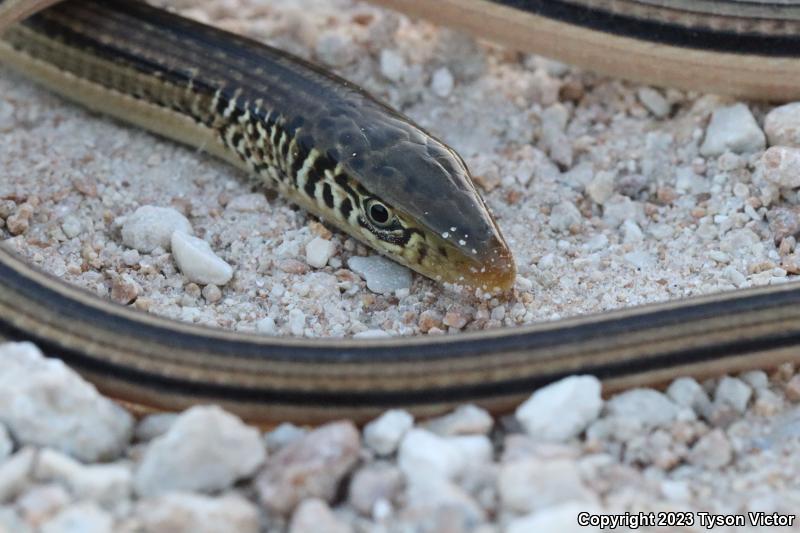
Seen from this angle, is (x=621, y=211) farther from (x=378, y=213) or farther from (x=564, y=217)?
(x=378, y=213)

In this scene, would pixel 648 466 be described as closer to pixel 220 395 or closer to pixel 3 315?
pixel 220 395

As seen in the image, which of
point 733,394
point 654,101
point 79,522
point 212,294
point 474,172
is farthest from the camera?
point 654,101

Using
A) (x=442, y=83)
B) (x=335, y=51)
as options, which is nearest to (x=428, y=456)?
(x=442, y=83)

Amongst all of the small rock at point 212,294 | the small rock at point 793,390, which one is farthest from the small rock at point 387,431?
the small rock at point 793,390

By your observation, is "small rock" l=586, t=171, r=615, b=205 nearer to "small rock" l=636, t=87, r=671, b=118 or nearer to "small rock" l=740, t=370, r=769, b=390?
"small rock" l=636, t=87, r=671, b=118

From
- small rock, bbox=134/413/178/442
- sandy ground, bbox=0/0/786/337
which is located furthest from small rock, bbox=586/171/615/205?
small rock, bbox=134/413/178/442

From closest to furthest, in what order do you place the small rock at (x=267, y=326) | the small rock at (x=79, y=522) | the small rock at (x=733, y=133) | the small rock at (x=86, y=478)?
1. the small rock at (x=79, y=522)
2. the small rock at (x=86, y=478)
3. the small rock at (x=267, y=326)
4. the small rock at (x=733, y=133)

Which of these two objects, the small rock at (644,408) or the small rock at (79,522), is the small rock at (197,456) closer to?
the small rock at (79,522)
